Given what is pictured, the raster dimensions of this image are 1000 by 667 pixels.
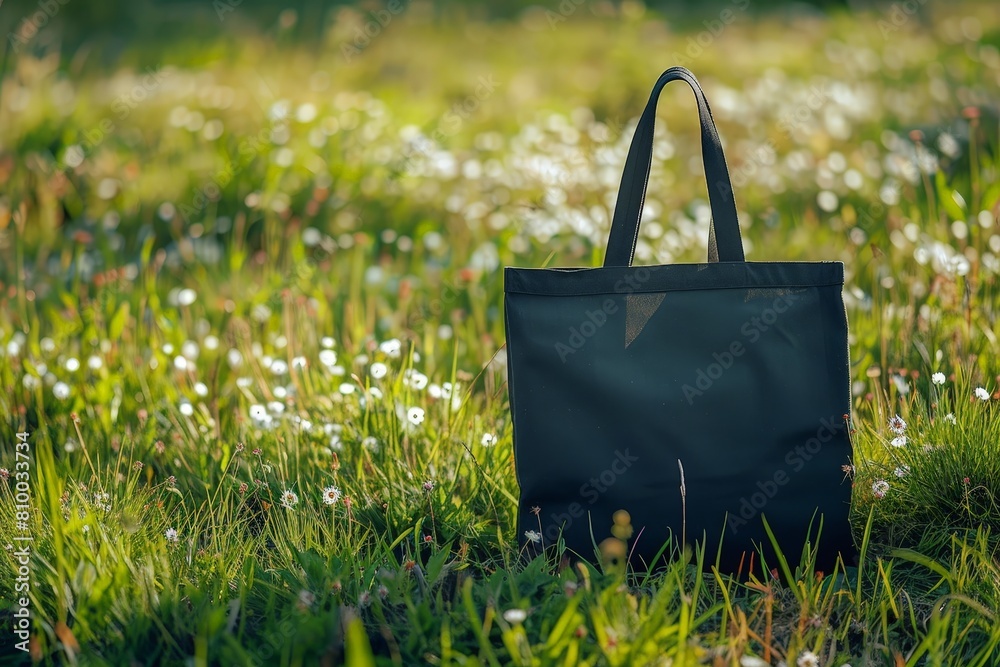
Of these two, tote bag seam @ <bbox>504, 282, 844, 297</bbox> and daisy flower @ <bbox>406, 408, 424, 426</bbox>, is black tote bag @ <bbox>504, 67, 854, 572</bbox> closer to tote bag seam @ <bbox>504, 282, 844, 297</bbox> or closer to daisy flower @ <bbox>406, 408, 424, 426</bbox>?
tote bag seam @ <bbox>504, 282, 844, 297</bbox>

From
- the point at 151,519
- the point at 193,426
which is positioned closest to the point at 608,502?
the point at 151,519

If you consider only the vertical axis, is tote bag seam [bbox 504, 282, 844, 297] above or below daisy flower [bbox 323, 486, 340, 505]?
above

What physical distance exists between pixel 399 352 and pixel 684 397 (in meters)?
1.14

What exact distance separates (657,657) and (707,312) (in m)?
0.74

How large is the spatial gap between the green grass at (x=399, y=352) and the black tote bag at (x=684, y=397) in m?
0.13

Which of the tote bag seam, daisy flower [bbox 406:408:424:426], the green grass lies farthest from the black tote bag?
daisy flower [bbox 406:408:424:426]

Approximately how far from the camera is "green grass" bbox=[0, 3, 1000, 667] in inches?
66.1

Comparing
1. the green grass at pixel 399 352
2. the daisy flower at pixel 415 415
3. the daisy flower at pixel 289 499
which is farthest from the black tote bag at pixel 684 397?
the daisy flower at pixel 289 499

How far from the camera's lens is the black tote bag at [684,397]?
1904 millimetres

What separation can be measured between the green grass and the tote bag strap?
60cm

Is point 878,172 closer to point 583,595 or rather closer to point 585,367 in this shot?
point 585,367

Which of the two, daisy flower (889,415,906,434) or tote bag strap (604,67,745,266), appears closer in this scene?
tote bag strap (604,67,745,266)

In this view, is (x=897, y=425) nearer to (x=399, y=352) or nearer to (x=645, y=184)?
(x=645, y=184)

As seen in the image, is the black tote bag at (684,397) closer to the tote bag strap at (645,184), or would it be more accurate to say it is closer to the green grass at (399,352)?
the tote bag strap at (645,184)
